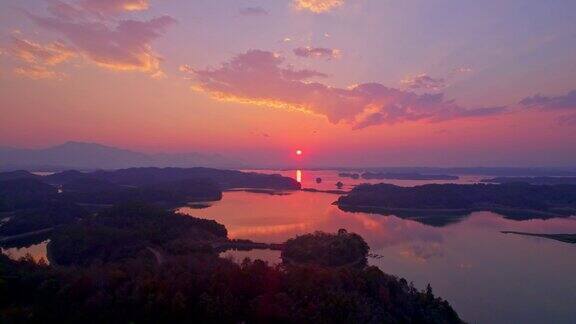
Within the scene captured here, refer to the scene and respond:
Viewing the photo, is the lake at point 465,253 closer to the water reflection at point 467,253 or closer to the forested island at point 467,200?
the water reflection at point 467,253

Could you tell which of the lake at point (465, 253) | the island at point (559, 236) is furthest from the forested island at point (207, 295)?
the island at point (559, 236)

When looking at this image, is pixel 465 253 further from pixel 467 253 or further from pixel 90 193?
pixel 90 193

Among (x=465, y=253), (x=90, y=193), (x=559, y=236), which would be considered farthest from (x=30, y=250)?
(x=559, y=236)

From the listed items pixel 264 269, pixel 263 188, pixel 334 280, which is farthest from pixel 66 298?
pixel 263 188

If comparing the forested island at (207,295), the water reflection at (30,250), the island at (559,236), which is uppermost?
the forested island at (207,295)

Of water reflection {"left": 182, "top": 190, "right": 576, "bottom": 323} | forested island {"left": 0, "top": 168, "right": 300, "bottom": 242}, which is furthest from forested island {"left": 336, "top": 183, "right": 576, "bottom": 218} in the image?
forested island {"left": 0, "top": 168, "right": 300, "bottom": 242}

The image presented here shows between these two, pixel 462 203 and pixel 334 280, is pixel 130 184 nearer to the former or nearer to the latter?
pixel 462 203
